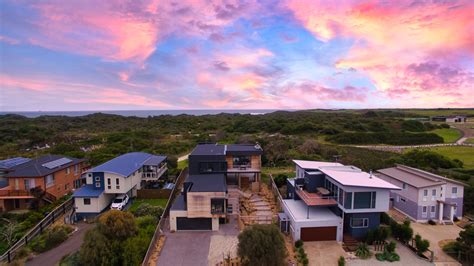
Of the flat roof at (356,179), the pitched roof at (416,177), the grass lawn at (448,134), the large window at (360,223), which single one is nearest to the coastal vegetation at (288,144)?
the grass lawn at (448,134)

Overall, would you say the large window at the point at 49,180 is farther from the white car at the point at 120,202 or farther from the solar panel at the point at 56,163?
the white car at the point at 120,202

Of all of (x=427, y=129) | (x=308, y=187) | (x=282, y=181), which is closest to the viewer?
(x=308, y=187)

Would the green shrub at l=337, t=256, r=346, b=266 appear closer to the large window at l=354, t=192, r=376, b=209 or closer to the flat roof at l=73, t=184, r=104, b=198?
the large window at l=354, t=192, r=376, b=209

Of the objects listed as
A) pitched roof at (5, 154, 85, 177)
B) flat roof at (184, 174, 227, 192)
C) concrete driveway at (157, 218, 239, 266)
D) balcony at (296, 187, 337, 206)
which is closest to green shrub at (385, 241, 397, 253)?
balcony at (296, 187, 337, 206)

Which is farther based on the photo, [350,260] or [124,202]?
[124,202]

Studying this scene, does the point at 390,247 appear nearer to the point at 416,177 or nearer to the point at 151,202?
the point at 416,177

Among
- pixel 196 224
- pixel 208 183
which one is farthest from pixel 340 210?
pixel 196 224

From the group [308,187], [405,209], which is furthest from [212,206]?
[405,209]

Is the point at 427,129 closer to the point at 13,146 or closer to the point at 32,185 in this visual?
the point at 32,185
